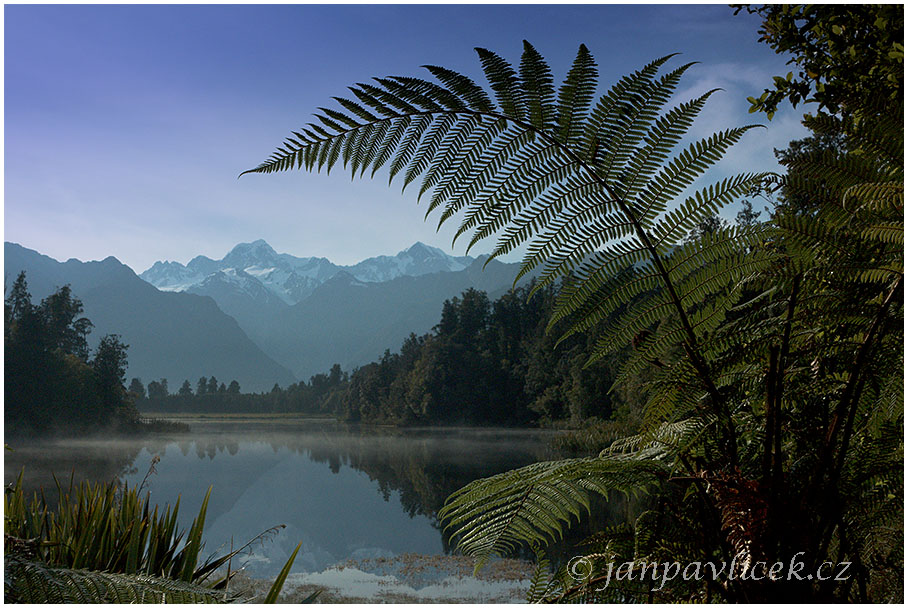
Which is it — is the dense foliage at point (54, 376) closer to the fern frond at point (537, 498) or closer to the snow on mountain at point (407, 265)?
the fern frond at point (537, 498)

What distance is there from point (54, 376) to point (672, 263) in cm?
2542

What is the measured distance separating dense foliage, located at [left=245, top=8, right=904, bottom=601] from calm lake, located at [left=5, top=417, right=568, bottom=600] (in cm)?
999

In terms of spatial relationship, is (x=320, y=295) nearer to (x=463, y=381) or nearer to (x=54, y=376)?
(x=463, y=381)

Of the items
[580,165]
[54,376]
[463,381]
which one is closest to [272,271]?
[463,381]

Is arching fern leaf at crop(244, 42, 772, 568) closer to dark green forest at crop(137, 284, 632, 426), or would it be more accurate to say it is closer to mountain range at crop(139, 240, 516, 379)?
dark green forest at crop(137, 284, 632, 426)

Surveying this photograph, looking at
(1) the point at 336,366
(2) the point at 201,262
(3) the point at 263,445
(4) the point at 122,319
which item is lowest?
(3) the point at 263,445

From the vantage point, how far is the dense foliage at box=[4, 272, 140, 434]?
21.1m

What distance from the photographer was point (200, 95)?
3.78 meters

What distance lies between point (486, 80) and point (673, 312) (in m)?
0.35

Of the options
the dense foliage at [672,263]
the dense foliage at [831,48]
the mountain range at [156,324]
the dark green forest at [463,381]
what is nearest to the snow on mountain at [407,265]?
the mountain range at [156,324]

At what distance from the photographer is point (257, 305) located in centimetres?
4719

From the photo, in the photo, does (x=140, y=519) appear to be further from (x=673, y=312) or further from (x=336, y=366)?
(x=336, y=366)

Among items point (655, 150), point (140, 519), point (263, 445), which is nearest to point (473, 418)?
point (263, 445)

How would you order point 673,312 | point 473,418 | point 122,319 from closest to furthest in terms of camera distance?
point 673,312 < point 473,418 < point 122,319
